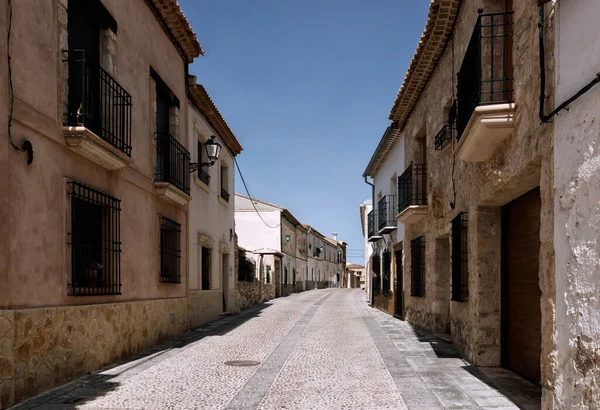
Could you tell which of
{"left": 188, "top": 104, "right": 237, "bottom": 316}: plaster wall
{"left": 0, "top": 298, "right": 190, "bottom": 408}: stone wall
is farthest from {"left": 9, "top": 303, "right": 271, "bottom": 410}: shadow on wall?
{"left": 188, "top": 104, "right": 237, "bottom": 316}: plaster wall

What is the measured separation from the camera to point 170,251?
10.5m

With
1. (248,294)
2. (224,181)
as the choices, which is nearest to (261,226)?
(248,294)

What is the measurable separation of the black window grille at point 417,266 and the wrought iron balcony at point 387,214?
2811 mm

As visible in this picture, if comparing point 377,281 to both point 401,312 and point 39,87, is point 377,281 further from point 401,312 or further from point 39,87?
point 39,87

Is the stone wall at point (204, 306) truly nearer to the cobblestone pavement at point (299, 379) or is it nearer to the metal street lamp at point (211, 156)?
the cobblestone pavement at point (299, 379)

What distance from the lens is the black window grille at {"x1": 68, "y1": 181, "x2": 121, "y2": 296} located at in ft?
21.2

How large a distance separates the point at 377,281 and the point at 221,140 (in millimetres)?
7811

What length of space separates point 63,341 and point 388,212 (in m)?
11.5

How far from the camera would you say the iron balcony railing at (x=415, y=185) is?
11562 millimetres

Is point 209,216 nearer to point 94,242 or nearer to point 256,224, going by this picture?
point 94,242

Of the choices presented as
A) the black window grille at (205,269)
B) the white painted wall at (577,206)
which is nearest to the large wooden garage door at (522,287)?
the white painted wall at (577,206)

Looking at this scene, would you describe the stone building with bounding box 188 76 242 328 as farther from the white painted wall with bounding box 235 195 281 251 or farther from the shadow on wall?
the white painted wall with bounding box 235 195 281 251

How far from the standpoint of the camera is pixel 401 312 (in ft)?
46.0

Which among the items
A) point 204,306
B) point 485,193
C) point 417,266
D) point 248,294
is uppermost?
point 485,193
